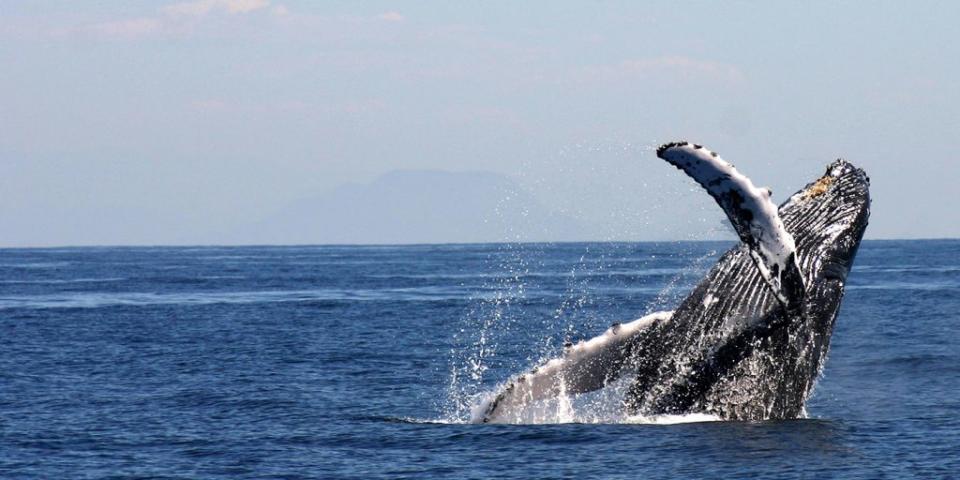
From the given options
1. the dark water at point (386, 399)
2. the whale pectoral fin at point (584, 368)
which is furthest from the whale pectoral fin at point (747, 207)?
the dark water at point (386, 399)

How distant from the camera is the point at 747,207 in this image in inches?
415

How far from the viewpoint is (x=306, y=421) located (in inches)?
610

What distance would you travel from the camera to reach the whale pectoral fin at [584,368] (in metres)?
12.2

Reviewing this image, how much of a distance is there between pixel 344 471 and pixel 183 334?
18180 mm

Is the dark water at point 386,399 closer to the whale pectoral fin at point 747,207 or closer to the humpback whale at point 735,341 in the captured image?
the humpback whale at point 735,341

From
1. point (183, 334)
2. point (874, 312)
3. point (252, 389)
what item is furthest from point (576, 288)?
point (252, 389)

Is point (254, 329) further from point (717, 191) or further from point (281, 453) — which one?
point (717, 191)

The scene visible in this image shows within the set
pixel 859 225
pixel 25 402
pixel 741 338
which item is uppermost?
pixel 859 225

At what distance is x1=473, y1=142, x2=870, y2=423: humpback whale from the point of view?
12227mm

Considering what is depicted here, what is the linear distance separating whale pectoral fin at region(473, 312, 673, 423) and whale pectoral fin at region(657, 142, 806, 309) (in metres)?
1.60

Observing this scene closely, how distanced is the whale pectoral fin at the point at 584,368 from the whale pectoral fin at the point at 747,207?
1598mm

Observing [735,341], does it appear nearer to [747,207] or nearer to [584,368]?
[584,368]

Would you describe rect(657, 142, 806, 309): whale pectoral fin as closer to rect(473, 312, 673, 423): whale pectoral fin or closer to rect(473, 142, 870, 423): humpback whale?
rect(473, 142, 870, 423): humpback whale

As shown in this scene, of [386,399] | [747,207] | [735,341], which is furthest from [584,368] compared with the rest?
[386,399]
